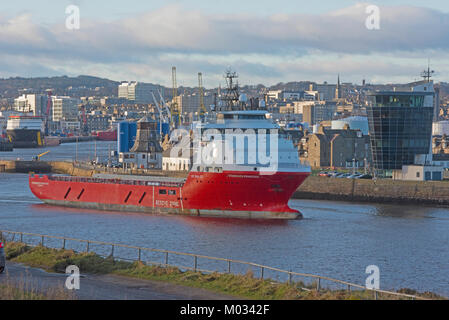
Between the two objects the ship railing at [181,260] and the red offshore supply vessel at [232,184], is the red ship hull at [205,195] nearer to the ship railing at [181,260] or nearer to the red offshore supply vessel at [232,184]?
the red offshore supply vessel at [232,184]

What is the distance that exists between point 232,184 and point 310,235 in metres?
7.22

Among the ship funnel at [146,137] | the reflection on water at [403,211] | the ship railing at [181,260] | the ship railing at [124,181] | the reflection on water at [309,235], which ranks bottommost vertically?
the reflection on water at [403,211]

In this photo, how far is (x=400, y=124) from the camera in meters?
61.9

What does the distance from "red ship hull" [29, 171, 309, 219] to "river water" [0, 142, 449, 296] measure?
1.12m

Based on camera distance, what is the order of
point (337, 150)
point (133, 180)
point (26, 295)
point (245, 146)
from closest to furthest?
point (26, 295), point (245, 146), point (133, 180), point (337, 150)

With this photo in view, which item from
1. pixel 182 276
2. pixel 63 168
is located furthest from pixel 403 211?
pixel 63 168

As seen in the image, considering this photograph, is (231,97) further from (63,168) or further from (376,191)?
(63,168)

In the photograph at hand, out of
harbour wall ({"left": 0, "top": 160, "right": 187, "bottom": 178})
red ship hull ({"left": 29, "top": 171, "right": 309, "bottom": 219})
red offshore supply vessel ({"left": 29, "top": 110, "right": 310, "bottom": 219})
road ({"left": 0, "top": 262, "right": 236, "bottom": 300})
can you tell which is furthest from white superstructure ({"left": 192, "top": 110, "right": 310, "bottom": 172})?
harbour wall ({"left": 0, "top": 160, "right": 187, "bottom": 178})

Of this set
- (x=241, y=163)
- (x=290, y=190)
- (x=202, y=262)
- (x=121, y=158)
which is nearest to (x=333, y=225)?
(x=290, y=190)

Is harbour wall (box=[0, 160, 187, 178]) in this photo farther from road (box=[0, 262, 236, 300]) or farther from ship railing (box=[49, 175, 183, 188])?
road (box=[0, 262, 236, 300])

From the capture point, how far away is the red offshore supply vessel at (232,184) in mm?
42906

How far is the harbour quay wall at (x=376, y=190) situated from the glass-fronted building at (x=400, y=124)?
16.7 feet

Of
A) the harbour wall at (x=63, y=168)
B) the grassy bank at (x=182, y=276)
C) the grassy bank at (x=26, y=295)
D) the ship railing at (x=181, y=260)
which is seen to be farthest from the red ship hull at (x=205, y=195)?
the grassy bank at (x=26, y=295)

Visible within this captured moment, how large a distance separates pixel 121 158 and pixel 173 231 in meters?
41.3
